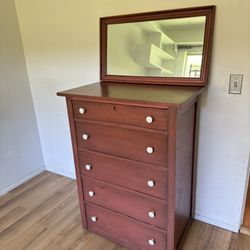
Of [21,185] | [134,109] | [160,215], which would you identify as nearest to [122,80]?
[134,109]

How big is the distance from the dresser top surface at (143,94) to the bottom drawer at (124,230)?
0.82 m

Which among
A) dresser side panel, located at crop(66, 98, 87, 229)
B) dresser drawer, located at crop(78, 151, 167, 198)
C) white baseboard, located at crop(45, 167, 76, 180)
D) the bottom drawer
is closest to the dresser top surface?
dresser side panel, located at crop(66, 98, 87, 229)

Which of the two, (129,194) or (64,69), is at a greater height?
(64,69)

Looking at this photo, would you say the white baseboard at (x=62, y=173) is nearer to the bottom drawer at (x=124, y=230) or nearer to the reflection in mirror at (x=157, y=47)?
the bottom drawer at (x=124, y=230)

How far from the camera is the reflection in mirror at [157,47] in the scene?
152 centimetres

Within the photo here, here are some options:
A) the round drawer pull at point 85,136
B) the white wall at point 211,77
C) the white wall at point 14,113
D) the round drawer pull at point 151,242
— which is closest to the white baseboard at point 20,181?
the white wall at point 14,113

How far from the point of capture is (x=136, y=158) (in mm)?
1385

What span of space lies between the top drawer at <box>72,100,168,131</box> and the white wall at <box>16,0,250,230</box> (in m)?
0.54

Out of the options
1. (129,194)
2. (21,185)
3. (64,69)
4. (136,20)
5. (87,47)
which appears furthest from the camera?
(21,185)

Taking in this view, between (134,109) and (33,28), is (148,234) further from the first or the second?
(33,28)

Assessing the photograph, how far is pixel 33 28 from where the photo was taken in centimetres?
217

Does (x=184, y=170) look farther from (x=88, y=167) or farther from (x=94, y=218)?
(x=94, y=218)

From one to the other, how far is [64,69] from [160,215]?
1468 millimetres

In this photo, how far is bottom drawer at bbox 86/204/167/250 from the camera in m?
1.52
